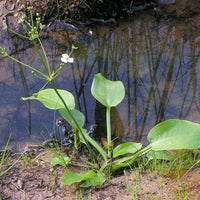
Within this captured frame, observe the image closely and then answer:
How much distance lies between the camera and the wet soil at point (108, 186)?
1792 mm

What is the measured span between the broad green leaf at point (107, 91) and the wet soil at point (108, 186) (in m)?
0.53

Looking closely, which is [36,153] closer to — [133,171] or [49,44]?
[133,171]

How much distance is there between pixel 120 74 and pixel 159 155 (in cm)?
100

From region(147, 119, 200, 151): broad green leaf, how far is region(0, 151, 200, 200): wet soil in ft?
0.54

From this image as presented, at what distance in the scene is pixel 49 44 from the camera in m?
3.27

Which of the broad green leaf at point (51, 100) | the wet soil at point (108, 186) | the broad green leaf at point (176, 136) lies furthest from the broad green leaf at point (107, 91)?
the wet soil at point (108, 186)

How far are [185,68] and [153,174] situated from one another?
126 centimetres

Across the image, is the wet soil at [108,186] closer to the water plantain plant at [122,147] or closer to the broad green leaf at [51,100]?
the water plantain plant at [122,147]

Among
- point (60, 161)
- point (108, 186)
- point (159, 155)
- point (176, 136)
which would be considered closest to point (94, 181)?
point (108, 186)

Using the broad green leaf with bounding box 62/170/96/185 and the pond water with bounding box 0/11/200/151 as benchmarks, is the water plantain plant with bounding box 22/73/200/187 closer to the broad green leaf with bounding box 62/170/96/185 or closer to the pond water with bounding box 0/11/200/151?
the broad green leaf with bounding box 62/170/96/185

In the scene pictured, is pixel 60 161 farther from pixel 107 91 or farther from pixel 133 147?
pixel 107 91

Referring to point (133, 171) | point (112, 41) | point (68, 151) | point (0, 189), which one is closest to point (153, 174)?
point (133, 171)

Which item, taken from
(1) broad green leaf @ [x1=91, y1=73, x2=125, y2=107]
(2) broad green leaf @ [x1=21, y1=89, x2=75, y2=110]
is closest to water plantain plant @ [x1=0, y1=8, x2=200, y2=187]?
(2) broad green leaf @ [x1=21, y1=89, x2=75, y2=110]

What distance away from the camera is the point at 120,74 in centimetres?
285
